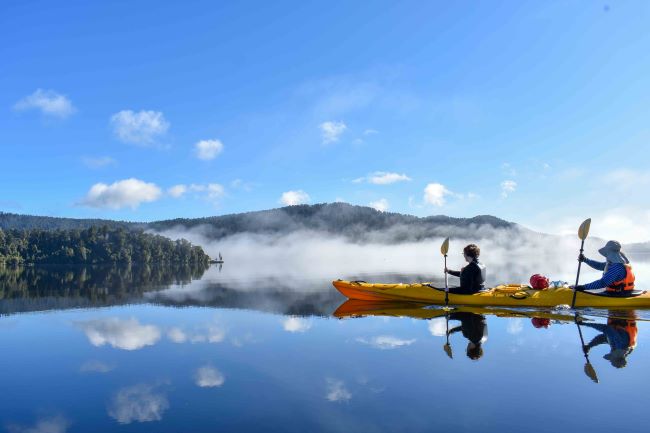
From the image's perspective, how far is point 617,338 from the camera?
1451 cm

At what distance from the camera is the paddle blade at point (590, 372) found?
1021cm

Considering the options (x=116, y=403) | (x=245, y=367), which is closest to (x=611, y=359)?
→ (x=245, y=367)

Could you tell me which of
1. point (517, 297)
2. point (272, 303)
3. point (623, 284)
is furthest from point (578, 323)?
point (272, 303)

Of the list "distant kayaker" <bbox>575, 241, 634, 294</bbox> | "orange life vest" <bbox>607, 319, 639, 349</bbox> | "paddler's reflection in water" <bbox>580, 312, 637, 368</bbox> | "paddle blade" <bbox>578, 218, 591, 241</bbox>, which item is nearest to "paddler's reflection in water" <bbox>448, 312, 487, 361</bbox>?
"paddler's reflection in water" <bbox>580, 312, 637, 368</bbox>

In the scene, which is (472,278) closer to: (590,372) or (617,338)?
(617,338)

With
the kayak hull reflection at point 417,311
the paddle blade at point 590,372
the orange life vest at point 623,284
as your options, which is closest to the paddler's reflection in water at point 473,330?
the kayak hull reflection at point 417,311

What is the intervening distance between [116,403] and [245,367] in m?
3.31

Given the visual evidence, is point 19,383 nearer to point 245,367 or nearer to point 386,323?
point 245,367

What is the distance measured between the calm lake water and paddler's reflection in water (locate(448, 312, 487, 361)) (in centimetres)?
7

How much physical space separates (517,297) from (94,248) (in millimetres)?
152475

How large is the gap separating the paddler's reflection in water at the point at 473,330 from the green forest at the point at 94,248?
136466 millimetres

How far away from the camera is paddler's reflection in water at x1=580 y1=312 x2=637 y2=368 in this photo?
12.1 m

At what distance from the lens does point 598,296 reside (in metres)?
20.3

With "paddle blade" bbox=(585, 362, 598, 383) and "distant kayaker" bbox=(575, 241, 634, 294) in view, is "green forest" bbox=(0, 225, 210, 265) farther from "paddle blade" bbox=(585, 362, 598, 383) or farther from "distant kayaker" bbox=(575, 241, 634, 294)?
"paddle blade" bbox=(585, 362, 598, 383)
